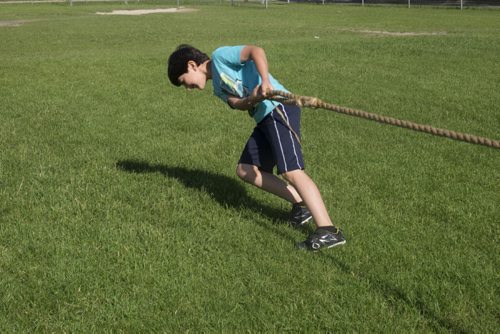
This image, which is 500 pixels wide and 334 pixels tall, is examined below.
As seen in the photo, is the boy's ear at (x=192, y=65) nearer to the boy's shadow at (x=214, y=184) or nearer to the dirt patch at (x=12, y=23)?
the boy's shadow at (x=214, y=184)

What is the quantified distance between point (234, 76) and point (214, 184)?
141cm

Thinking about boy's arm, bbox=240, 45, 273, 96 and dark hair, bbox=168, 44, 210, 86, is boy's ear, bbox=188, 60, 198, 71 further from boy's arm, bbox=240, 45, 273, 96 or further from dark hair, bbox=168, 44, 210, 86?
boy's arm, bbox=240, 45, 273, 96

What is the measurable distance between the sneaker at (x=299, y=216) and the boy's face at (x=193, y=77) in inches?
46.2

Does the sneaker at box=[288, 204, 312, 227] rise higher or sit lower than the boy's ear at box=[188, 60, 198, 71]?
lower

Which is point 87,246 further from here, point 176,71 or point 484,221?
point 484,221

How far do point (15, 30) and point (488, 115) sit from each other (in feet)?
61.8

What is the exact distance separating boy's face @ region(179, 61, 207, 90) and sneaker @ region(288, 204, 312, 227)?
3.85 feet

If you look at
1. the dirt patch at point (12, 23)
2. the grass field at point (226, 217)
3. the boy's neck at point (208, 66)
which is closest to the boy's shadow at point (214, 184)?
the grass field at point (226, 217)

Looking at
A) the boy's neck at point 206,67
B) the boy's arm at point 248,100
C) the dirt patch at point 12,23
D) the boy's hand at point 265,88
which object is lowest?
the boy's arm at point 248,100

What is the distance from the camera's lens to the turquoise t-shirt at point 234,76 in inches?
151

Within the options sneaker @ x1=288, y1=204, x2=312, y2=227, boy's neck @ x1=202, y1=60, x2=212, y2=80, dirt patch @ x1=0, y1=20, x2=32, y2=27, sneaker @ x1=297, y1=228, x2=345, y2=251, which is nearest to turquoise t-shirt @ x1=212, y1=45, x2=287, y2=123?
boy's neck @ x1=202, y1=60, x2=212, y2=80

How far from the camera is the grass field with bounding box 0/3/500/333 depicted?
318 centimetres

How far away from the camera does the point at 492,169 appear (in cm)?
545

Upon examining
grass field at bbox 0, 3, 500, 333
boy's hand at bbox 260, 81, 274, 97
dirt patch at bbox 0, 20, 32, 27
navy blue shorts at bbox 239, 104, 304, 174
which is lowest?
grass field at bbox 0, 3, 500, 333
